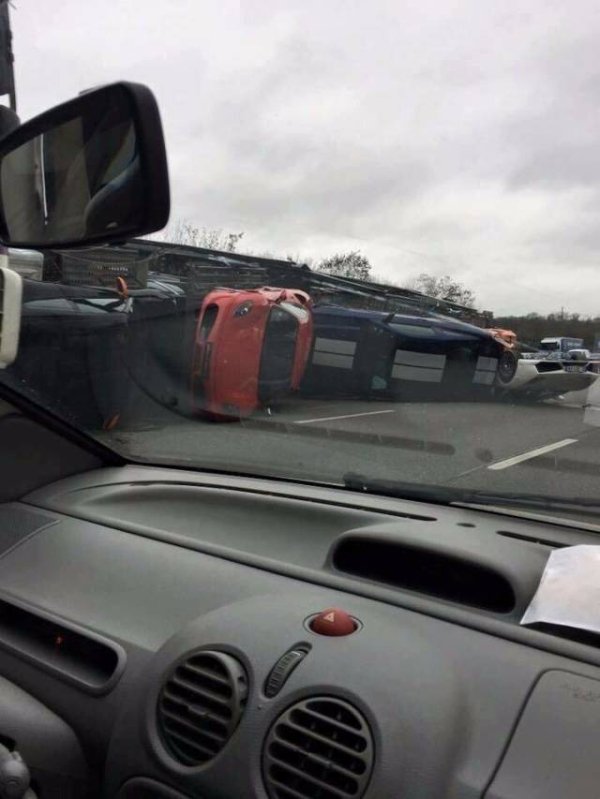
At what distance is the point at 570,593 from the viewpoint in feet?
6.37

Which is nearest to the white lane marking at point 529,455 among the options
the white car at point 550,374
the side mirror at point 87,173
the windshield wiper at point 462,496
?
the white car at point 550,374

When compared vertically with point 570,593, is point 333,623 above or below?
below

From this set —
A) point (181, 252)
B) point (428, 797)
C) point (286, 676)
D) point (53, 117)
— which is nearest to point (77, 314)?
point (181, 252)

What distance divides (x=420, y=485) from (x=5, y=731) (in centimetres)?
162

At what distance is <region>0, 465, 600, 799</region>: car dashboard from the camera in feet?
5.21

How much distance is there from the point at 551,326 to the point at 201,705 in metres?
2.17

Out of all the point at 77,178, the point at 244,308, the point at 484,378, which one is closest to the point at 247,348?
the point at 244,308

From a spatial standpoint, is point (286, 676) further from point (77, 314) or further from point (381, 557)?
point (77, 314)

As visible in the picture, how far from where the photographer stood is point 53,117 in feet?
Result: 7.07

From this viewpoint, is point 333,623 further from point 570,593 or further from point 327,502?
point 327,502

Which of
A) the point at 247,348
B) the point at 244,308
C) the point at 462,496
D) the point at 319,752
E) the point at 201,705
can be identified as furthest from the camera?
the point at 247,348

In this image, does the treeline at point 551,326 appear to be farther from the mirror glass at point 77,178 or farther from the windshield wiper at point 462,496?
the mirror glass at point 77,178

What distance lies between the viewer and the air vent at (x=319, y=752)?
5.16 feet

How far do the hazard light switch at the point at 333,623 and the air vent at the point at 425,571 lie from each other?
0.91 feet
